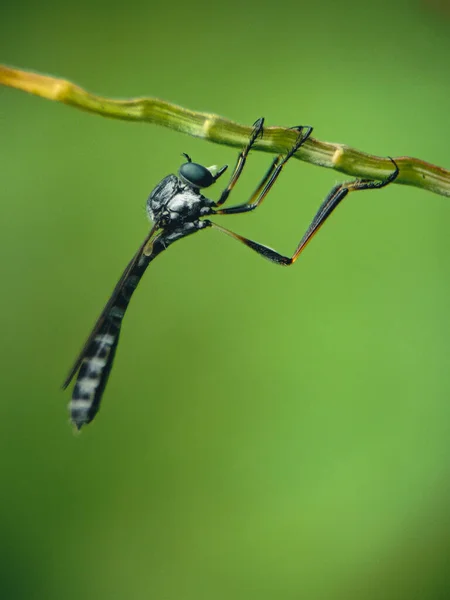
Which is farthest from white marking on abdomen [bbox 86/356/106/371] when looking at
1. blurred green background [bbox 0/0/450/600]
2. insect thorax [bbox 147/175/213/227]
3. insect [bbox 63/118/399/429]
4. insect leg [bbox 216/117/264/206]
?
blurred green background [bbox 0/0/450/600]

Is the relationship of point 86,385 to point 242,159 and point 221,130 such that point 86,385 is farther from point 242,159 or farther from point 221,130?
point 221,130

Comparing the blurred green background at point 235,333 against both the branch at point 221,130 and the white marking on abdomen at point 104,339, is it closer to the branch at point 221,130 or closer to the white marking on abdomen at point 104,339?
the white marking on abdomen at point 104,339

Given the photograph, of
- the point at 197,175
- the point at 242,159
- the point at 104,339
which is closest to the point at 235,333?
the point at 104,339

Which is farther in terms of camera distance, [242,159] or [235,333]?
[235,333]

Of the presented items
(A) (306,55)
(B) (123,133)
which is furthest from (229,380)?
(A) (306,55)

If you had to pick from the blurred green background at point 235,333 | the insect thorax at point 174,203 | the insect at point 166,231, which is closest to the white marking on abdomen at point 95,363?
the insect at point 166,231

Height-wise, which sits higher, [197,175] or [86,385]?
[197,175]

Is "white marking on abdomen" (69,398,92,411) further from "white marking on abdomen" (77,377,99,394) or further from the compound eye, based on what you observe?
the compound eye
